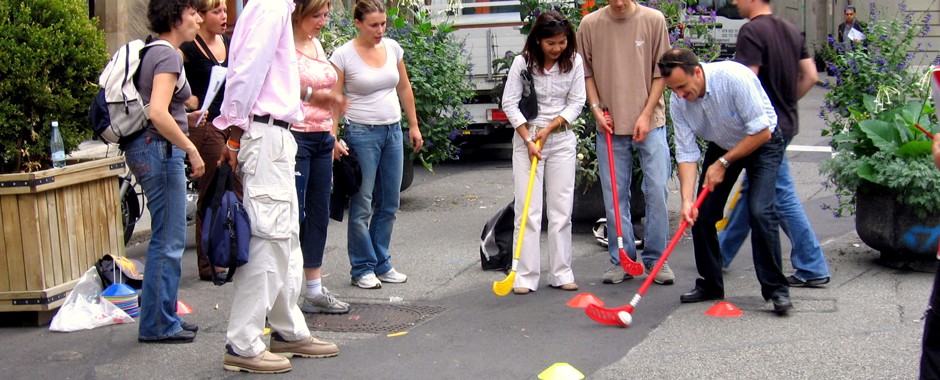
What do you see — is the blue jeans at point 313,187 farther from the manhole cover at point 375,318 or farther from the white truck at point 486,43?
the white truck at point 486,43

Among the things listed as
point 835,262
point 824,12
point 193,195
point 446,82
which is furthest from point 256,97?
point 824,12

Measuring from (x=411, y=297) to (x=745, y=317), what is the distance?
190 cm

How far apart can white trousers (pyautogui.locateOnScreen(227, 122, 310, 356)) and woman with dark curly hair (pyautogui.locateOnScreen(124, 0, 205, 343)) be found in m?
0.47

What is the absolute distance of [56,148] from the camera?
5695mm

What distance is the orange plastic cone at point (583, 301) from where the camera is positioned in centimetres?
593

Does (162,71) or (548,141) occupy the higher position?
(162,71)

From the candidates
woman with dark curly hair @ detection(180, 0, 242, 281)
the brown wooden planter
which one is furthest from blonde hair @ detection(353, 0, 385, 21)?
the brown wooden planter

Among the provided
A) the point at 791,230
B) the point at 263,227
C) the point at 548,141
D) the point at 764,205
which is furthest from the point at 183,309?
the point at 791,230

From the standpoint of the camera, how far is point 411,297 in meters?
6.32

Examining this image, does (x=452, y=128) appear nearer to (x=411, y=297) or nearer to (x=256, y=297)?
(x=411, y=297)

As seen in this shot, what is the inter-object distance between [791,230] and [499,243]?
179 cm

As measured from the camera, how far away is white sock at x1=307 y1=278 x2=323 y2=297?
5.91m

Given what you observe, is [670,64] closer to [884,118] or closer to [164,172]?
[884,118]

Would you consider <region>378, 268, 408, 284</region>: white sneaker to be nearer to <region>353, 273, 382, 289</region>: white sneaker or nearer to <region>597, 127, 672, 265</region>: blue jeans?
<region>353, 273, 382, 289</region>: white sneaker
